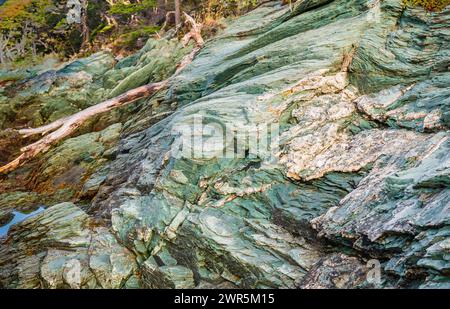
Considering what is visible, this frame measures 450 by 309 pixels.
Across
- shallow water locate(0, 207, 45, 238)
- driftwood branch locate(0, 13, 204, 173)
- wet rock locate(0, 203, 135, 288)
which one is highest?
driftwood branch locate(0, 13, 204, 173)

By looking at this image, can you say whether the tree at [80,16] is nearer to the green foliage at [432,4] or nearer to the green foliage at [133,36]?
the green foliage at [133,36]

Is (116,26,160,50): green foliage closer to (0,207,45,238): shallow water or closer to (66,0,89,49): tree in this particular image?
(66,0,89,49): tree

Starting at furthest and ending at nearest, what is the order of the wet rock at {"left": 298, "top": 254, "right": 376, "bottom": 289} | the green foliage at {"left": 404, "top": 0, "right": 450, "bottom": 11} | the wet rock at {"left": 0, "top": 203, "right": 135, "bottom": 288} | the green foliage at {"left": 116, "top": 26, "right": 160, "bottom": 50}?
the green foliage at {"left": 116, "top": 26, "right": 160, "bottom": 50}
the green foliage at {"left": 404, "top": 0, "right": 450, "bottom": 11}
the wet rock at {"left": 0, "top": 203, "right": 135, "bottom": 288}
the wet rock at {"left": 298, "top": 254, "right": 376, "bottom": 289}

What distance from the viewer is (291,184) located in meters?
9.23

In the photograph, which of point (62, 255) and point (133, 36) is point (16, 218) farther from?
point (133, 36)

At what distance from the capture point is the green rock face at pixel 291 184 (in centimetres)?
731

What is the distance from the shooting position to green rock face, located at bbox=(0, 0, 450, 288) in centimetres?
731

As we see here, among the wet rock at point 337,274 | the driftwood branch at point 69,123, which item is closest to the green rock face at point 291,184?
the wet rock at point 337,274

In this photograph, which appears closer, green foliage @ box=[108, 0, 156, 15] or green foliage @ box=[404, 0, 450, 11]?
green foliage @ box=[404, 0, 450, 11]

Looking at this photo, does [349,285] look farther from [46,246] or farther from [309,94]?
[46,246]

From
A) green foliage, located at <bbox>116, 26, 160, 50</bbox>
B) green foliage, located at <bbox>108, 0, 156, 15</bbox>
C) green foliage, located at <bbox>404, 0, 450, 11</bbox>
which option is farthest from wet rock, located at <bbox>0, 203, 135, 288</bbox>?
green foliage, located at <bbox>108, 0, 156, 15</bbox>

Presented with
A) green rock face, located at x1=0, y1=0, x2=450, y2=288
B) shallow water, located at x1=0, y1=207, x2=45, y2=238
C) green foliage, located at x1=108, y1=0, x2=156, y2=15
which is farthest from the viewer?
green foliage, located at x1=108, y1=0, x2=156, y2=15

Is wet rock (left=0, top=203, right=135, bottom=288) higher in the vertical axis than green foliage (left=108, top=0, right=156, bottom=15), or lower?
lower

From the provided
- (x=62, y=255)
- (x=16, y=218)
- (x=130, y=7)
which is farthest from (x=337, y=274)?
(x=130, y=7)
